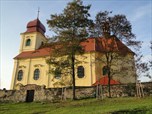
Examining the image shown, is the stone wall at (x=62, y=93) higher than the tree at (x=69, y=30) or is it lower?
lower

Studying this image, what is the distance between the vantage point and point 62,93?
907 inches

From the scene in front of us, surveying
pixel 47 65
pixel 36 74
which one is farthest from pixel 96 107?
pixel 36 74

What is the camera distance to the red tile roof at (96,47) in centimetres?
2334

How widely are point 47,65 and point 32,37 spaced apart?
9.01 meters

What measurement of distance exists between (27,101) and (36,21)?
895 inches

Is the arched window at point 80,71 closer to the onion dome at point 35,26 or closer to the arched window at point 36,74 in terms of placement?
the arched window at point 36,74

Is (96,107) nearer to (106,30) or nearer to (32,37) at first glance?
(106,30)

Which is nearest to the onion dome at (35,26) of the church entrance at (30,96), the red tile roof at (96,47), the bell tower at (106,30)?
the red tile roof at (96,47)

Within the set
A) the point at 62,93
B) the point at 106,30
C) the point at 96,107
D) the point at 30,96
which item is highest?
the point at 106,30

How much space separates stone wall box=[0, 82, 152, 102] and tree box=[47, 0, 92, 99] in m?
1.79

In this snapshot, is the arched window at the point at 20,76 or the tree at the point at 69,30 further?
the arched window at the point at 20,76

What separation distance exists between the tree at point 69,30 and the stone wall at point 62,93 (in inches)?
70.3

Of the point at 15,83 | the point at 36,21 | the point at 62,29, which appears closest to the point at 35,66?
the point at 15,83

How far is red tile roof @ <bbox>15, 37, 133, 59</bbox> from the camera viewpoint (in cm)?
2334
